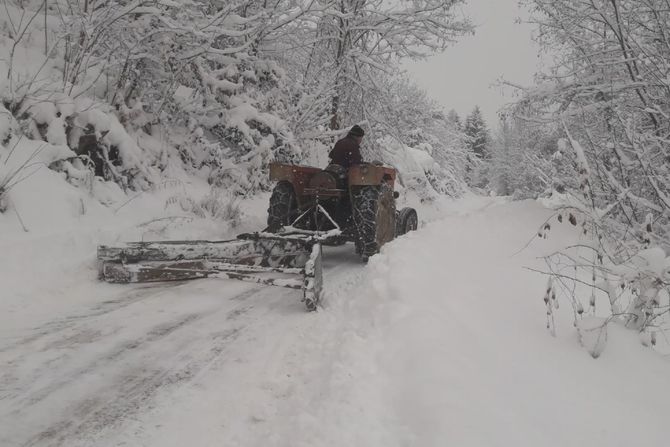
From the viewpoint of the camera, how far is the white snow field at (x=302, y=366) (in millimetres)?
2068

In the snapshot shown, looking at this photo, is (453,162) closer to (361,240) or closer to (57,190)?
(361,240)

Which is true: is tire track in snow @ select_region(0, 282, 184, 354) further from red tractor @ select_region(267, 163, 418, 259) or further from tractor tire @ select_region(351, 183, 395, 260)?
tractor tire @ select_region(351, 183, 395, 260)

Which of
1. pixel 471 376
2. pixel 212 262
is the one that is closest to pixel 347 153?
pixel 212 262

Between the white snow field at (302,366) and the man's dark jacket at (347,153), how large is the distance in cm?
243

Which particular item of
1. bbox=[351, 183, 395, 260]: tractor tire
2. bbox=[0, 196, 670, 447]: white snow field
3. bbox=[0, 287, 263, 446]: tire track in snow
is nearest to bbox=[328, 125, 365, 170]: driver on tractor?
bbox=[351, 183, 395, 260]: tractor tire

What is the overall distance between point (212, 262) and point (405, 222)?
165 inches

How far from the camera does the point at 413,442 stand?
191 centimetres

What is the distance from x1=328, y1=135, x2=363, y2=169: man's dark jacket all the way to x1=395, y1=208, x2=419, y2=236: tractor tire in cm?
144

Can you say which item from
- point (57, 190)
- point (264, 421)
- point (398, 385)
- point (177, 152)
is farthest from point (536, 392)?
point (177, 152)

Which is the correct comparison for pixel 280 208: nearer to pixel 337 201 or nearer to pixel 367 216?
pixel 337 201

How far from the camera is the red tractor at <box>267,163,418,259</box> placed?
5773 mm

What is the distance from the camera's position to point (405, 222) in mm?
7773

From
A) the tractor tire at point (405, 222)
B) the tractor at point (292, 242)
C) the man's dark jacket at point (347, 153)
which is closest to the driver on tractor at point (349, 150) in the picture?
the man's dark jacket at point (347, 153)

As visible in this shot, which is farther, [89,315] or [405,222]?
[405,222]
